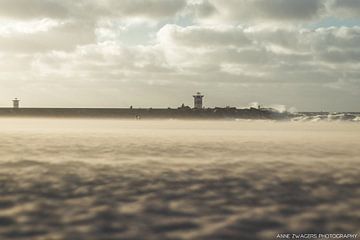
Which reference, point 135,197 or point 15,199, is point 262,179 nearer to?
point 135,197

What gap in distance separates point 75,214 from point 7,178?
15.7ft

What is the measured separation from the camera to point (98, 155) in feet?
59.0

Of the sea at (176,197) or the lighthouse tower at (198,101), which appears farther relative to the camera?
the lighthouse tower at (198,101)

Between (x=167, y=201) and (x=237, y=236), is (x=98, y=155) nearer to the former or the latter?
(x=167, y=201)

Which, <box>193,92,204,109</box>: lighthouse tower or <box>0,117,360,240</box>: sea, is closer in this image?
Result: <box>0,117,360,240</box>: sea

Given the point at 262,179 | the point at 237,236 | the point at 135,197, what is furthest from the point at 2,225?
the point at 262,179

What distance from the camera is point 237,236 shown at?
22.9 feet

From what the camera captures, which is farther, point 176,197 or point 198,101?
point 198,101

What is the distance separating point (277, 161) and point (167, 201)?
7.90 metres

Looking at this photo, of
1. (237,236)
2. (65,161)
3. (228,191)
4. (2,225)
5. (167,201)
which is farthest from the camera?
(65,161)

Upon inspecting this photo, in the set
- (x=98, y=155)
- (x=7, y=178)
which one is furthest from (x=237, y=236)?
(x=98, y=155)

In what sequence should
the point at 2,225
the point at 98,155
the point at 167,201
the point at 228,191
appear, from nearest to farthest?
the point at 2,225
the point at 167,201
the point at 228,191
the point at 98,155

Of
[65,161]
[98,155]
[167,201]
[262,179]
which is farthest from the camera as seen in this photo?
[98,155]

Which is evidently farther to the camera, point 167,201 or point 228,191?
point 228,191
